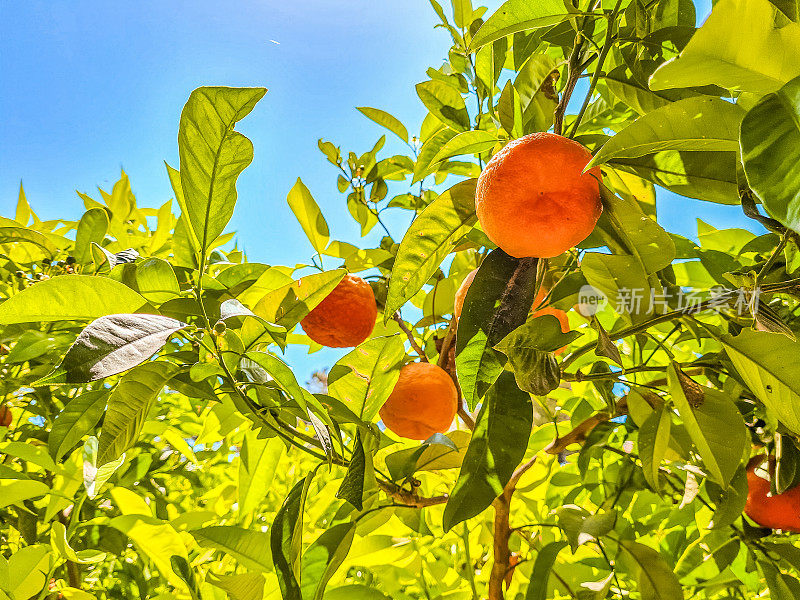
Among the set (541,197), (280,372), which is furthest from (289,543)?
(541,197)

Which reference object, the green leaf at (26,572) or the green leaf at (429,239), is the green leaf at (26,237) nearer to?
the green leaf at (26,572)

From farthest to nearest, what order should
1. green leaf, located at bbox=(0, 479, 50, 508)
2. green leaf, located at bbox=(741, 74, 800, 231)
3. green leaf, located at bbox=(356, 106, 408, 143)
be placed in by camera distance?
1. green leaf, located at bbox=(356, 106, 408, 143)
2. green leaf, located at bbox=(0, 479, 50, 508)
3. green leaf, located at bbox=(741, 74, 800, 231)

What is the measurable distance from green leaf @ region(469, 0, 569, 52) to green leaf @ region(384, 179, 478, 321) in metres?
0.14

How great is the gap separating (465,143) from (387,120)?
1.84ft

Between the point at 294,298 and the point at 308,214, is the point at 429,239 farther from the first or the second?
the point at 308,214

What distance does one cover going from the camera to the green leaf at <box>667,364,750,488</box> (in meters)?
0.52

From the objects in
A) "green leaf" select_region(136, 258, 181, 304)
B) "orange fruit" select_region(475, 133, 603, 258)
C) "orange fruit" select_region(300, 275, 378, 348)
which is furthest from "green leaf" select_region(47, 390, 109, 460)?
"orange fruit" select_region(475, 133, 603, 258)

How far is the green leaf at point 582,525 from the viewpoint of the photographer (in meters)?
0.65

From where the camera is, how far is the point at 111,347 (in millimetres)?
354

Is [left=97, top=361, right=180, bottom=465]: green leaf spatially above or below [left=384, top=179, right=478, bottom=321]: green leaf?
below

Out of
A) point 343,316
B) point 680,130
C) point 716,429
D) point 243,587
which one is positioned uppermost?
point 343,316

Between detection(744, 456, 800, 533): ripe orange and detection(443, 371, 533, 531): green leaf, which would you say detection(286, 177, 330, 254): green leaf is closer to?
detection(443, 371, 533, 531): green leaf

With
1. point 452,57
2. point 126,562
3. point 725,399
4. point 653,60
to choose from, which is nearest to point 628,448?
point 725,399

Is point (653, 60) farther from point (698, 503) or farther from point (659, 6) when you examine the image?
point (698, 503)
